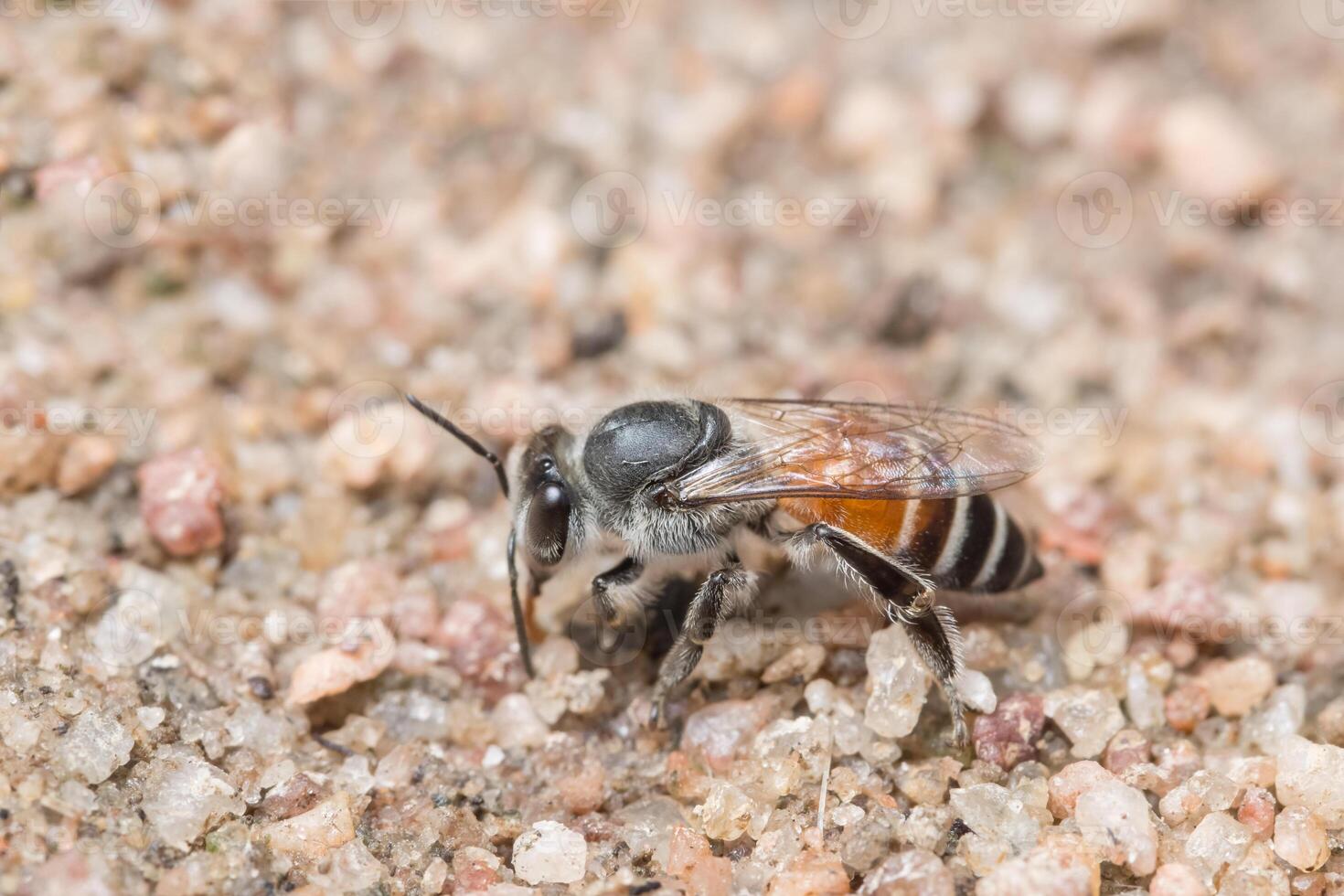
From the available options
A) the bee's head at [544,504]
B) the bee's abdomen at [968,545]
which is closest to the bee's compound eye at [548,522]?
the bee's head at [544,504]

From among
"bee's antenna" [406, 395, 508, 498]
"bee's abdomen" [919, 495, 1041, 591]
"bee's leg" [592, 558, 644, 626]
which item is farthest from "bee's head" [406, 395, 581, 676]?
"bee's abdomen" [919, 495, 1041, 591]

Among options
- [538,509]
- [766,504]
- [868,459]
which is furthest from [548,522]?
[868,459]

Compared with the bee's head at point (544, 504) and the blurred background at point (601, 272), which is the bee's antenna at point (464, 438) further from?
the blurred background at point (601, 272)

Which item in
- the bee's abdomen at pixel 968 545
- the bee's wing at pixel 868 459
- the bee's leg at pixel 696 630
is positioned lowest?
the bee's leg at pixel 696 630

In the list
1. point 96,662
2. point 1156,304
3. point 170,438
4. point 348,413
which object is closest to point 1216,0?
point 1156,304

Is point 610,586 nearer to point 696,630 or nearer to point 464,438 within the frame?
point 696,630

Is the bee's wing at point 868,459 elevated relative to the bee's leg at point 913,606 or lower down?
elevated

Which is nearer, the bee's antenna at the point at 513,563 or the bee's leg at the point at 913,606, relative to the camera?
the bee's leg at the point at 913,606
